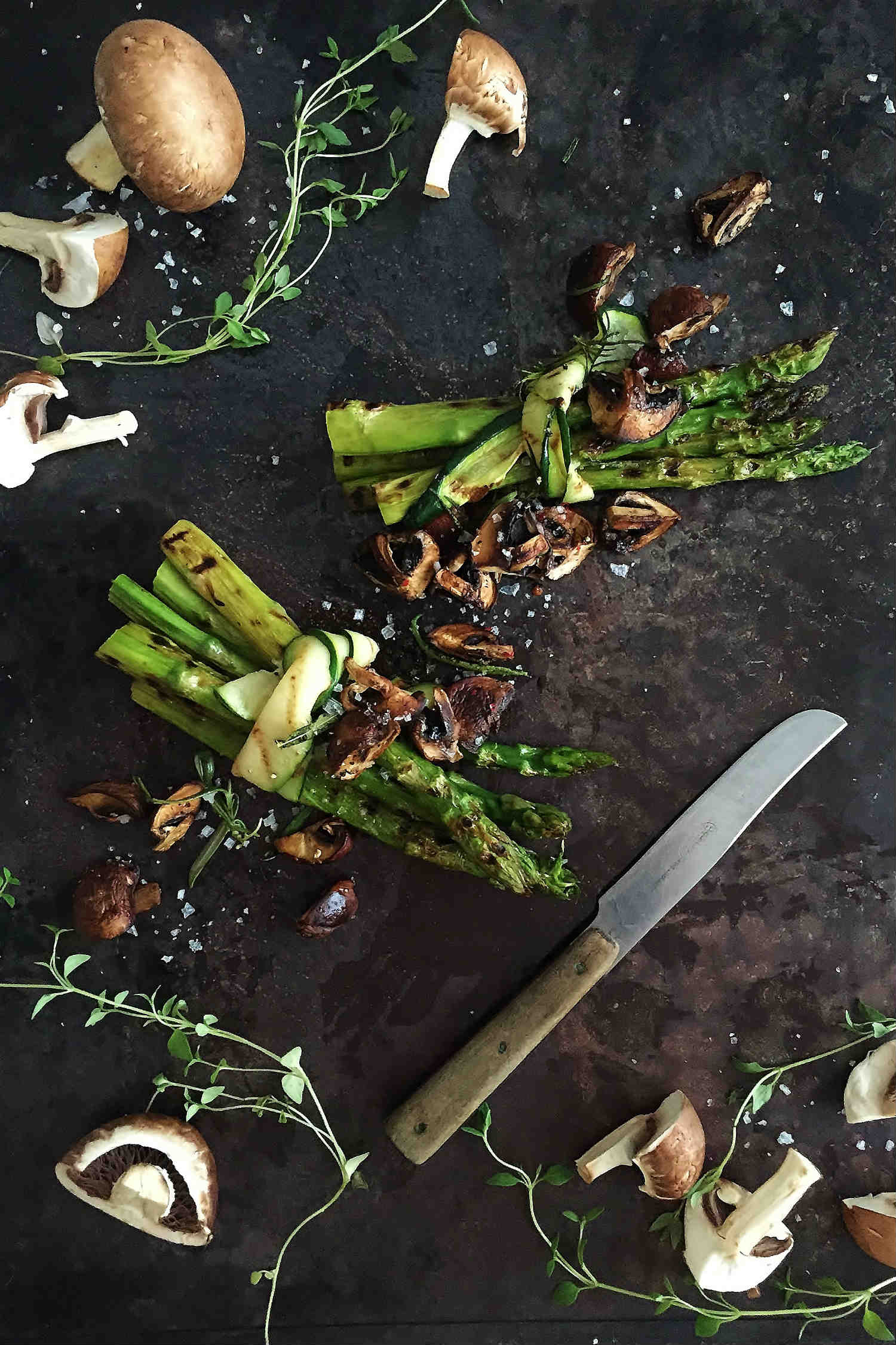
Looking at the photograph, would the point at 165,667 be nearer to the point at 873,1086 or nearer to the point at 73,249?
the point at 73,249

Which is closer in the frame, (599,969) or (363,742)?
(363,742)

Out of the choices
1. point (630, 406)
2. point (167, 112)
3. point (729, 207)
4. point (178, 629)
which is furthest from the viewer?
point (729, 207)

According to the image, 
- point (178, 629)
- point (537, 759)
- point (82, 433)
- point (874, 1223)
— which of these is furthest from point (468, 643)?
point (874, 1223)

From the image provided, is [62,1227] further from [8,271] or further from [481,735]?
[8,271]

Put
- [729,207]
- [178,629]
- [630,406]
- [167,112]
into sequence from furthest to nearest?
[729,207] < [178,629] < [630,406] < [167,112]

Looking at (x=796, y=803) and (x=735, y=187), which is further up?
(x=735, y=187)

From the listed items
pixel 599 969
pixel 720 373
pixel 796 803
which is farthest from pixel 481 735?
pixel 720 373
